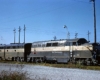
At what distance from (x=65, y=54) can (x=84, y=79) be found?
77.4 feet

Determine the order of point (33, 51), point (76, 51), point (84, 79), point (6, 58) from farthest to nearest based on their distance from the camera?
1. point (6, 58)
2. point (33, 51)
3. point (76, 51)
4. point (84, 79)

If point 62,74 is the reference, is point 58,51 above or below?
above

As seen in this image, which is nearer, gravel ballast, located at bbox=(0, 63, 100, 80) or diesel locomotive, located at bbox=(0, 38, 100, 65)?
gravel ballast, located at bbox=(0, 63, 100, 80)

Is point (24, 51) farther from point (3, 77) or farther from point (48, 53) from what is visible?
point (3, 77)

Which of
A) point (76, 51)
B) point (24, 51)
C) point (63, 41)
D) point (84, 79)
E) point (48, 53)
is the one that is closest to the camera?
point (84, 79)

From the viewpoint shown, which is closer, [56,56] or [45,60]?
[56,56]

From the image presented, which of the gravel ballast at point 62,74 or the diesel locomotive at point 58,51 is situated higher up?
the diesel locomotive at point 58,51

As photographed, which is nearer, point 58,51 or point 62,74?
point 62,74

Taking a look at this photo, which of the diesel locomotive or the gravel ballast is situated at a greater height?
the diesel locomotive

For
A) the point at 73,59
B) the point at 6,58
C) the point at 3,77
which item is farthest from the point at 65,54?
the point at 3,77

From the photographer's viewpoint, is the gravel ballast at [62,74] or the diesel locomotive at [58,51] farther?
the diesel locomotive at [58,51]

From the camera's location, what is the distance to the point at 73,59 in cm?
3762

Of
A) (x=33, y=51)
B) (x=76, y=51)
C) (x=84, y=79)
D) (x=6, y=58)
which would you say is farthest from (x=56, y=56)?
(x=84, y=79)

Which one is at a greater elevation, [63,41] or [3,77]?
[63,41]
